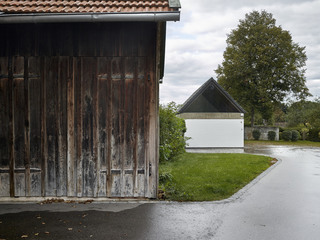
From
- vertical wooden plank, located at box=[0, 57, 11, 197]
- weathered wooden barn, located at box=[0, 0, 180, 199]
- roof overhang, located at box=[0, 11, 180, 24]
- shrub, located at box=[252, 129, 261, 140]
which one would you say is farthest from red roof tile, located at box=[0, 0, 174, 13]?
shrub, located at box=[252, 129, 261, 140]

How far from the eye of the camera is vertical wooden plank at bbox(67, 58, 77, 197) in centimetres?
675

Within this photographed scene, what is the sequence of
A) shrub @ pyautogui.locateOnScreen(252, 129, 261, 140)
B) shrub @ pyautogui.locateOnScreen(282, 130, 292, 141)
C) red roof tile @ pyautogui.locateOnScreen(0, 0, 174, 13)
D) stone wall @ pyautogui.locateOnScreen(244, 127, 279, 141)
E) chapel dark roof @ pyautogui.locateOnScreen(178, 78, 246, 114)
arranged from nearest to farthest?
red roof tile @ pyautogui.locateOnScreen(0, 0, 174, 13) → chapel dark roof @ pyautogui.locateOnScreen(178, 78, 246, 114) → shrub @ pyautogui.locateOnScreen(282, 130, 292, 141) → stone wall @ pyautogui.locateOnScreen(244, 127, 279, 141) → shrub @ pyautogui.locateOnScreen(252, 129, 261, 140)

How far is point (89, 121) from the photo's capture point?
6801 millimetres

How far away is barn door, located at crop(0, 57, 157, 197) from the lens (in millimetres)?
6750

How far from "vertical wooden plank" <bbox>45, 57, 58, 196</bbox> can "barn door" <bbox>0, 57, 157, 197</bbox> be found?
21 millimetres

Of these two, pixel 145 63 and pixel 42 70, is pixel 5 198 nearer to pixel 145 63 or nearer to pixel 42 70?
pixel 42 70

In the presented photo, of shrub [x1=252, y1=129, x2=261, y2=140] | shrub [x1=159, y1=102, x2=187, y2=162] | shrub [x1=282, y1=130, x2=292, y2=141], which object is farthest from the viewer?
shrub [x1=252, y1=129, x2=261, y2=140]

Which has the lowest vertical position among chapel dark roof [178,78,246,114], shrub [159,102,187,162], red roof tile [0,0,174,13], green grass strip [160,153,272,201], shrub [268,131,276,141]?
shrub [268,131,276,141]

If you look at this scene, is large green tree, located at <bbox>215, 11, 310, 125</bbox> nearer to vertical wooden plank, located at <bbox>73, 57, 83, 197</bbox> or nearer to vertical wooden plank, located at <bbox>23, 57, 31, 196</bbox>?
vertical wooden plank, located at <bbox>73, 57, 83, 197</bbox>

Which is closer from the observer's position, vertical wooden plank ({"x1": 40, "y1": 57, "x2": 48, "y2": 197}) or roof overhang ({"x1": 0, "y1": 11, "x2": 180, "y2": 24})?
roof overhang ({"x1": 0, "y1": 11, "x2": 180, "y2": 24})

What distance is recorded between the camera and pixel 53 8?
19.9ft

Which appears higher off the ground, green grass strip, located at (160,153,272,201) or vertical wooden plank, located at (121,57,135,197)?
vertical wooden plank, located at (121,57,135,197)

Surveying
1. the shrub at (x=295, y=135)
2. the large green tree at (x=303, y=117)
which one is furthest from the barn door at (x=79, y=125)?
the large green tree at (x=303, y=117)

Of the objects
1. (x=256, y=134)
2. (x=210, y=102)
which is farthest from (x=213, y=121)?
(x=256, y=134)
